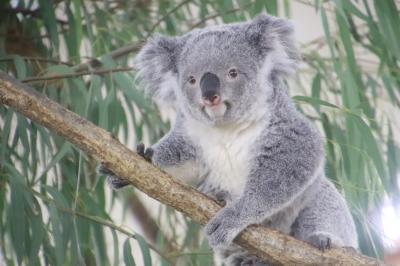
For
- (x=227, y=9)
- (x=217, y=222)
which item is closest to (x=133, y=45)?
(x=227, y=9)

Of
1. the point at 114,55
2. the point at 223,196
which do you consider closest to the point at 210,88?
the point at 223,196

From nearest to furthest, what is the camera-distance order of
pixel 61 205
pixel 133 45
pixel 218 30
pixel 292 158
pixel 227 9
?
pixel 292 158
pixel 218 30
pixel 61 205
pixel 227 9
pixel 133 45

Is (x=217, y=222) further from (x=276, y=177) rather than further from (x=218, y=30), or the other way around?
(x=218, y=30)

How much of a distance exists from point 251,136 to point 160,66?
43 cm

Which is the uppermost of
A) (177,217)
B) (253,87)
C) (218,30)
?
(218,30)

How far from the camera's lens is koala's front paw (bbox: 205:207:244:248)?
2244 millimetres

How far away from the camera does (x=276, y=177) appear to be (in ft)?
7.88

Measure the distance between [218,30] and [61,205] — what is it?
825 millimetres

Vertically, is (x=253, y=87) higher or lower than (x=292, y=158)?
higher

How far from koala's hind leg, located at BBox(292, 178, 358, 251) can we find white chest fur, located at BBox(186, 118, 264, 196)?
0.23 m

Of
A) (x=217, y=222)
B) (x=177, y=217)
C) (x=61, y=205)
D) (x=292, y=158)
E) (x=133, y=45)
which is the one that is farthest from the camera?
(x=177, y=217)

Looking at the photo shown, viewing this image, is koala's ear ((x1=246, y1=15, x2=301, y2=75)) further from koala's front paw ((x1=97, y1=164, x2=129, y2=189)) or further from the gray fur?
koala's front paw ((x1=97, y1=164, x2=129, y2=189))

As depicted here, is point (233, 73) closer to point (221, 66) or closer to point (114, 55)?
point (221, 66)

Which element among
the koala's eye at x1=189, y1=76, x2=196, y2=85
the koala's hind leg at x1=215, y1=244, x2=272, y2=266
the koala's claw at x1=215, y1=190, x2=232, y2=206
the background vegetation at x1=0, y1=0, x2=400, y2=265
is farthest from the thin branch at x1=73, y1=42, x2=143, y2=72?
the koala's hind leg at x1=215, y1=244, x2=272, y2=266
